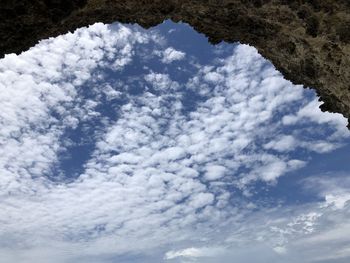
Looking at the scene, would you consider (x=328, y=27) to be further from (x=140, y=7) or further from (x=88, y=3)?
Result: (x=88, y=3)

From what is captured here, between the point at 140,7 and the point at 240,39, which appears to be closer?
the point at 140,7

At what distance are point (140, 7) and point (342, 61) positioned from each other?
4.49 meters

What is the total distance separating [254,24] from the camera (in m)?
8.79

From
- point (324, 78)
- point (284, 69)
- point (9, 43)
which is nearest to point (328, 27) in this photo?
point (324, 78)

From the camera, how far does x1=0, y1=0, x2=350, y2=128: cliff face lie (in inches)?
293

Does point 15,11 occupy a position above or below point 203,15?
below

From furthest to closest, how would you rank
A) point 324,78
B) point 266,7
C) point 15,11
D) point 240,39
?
point 240,39
point 324,78
point 266,7
point 15,11

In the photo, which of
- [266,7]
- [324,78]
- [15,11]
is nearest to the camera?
[15,11]

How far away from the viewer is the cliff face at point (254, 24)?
7.44 metres

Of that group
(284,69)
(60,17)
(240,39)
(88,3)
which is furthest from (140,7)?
(284,69)

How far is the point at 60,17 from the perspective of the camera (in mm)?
7875

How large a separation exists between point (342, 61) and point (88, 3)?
5352 mm

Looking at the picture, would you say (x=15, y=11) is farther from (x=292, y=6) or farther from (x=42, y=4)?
(x=292, y=6)

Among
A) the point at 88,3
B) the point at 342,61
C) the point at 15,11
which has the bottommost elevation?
the point at 342,61
